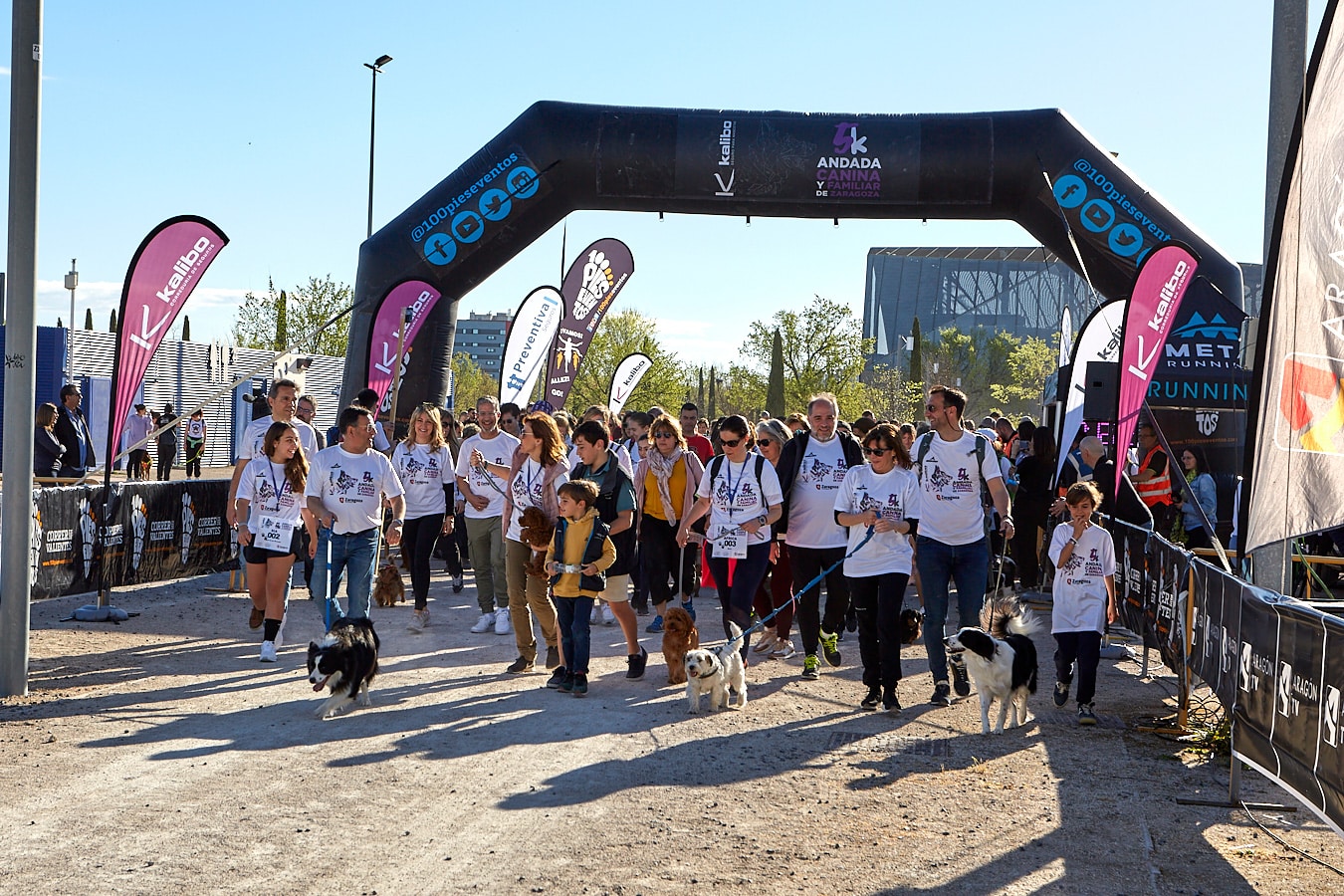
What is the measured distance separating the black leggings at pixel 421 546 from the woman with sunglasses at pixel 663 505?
183cm

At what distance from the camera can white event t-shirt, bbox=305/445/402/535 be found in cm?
812

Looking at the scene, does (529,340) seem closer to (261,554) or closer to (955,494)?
(261,554)

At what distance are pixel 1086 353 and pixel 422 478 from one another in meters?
6.90

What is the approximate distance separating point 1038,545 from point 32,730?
10.8 m

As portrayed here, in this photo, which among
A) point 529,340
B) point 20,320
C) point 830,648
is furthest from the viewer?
point 529,340

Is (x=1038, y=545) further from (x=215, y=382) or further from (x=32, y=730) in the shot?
(x=215, y=382)

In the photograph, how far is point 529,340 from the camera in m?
18.4

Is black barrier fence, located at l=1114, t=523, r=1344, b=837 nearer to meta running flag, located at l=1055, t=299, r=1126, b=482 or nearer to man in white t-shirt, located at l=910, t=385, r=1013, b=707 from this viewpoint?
man in white t-shirt, located at l=910, t=385, r=1013, b=707

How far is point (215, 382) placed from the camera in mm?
44281

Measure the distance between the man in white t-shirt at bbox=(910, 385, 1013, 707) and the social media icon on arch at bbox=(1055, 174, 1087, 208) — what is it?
8.77m

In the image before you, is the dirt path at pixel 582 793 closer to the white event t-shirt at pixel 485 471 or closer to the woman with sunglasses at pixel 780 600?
the woman with sunglasses at pixel 780 600

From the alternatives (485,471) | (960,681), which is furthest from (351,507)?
(960,681)

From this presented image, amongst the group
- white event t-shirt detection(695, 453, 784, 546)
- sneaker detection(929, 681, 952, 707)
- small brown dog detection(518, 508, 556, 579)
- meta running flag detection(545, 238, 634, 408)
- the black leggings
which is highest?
meta running flag detection(545, 238, 634, 408)

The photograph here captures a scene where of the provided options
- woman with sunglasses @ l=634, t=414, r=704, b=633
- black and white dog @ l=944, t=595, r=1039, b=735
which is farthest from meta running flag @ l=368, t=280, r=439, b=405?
black and white dog @ l=944, t=595, r=1039, b=735
